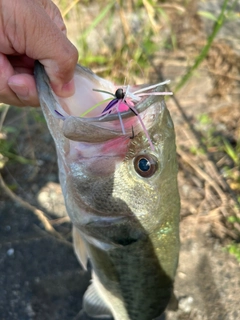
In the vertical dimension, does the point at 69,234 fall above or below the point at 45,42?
below

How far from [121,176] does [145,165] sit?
0.12 meters

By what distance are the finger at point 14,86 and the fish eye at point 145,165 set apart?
0.56 metres

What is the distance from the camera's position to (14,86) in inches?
62.8

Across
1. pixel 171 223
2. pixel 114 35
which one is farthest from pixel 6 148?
pixel 114 35

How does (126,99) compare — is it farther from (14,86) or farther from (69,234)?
(69,234)

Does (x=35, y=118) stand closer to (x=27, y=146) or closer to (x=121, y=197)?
(x=27, y=146)

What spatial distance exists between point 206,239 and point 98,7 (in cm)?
336

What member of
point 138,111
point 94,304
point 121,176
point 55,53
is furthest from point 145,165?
point 94,304

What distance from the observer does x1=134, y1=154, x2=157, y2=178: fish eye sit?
1.54 meters

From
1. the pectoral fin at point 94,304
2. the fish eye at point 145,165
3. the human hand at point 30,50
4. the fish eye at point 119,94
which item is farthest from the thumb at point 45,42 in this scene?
the pectoral fin at point 94,304

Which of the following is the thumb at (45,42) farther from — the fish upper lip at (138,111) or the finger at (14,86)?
the fish upper lip at (138,111)

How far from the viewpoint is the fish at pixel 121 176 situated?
148 cm

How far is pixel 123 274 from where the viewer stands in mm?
1927

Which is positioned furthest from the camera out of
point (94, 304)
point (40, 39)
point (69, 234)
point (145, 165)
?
point (69, 234)
